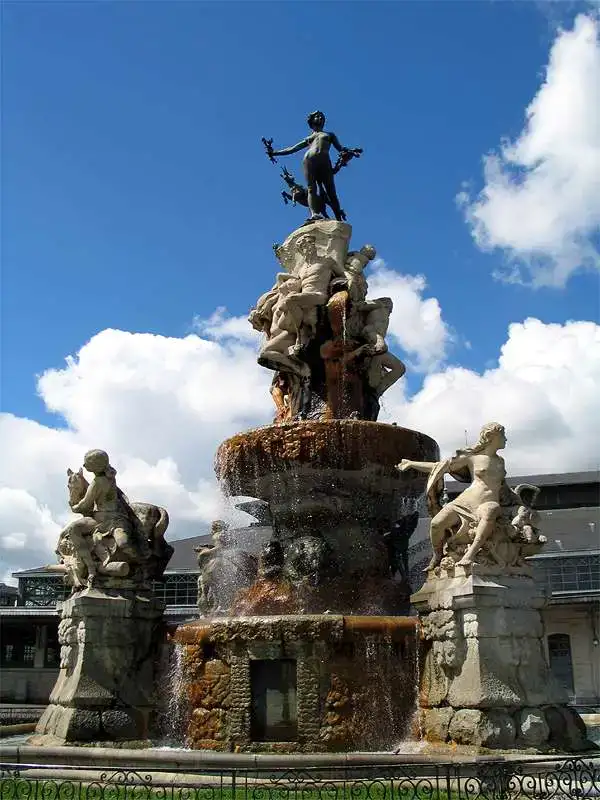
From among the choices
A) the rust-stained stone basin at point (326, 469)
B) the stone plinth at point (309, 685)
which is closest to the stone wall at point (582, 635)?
the rust-stained stone basin at point (326, 469)

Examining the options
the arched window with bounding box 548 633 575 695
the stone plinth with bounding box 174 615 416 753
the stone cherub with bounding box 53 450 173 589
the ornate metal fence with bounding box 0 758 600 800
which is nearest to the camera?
the ornate metal fence with bounding box 0 758 600 800

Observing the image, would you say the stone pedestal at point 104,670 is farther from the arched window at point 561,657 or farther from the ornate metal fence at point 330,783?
the arched window at point 561,657


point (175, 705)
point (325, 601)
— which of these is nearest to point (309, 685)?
point (325, 601)

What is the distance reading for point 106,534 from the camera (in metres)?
12.2

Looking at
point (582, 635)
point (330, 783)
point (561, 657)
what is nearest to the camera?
point (330, 783)

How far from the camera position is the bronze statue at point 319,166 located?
17.6 metres

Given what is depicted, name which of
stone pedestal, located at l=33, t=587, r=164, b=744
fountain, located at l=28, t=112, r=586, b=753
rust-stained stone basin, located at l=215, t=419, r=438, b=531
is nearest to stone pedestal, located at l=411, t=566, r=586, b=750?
fountain, located at l=28, t=112, r=586, b=753

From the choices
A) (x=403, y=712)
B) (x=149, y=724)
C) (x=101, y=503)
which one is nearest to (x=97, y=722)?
(x=149, y=724)

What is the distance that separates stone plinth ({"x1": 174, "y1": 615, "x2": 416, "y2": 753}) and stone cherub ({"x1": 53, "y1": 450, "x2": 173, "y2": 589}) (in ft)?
6.62

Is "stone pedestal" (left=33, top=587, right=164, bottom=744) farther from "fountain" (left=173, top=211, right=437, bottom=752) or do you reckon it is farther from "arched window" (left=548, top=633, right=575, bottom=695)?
"arched window" (left=548, top=633, right=575, bottom=695)

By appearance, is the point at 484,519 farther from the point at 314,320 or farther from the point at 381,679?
the point at 314,320

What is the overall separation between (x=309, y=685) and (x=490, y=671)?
2.20 meters

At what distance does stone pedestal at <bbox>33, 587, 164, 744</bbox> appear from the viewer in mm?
11039

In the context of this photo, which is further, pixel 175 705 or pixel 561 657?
pixel 561 657
